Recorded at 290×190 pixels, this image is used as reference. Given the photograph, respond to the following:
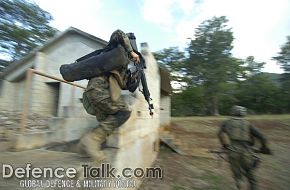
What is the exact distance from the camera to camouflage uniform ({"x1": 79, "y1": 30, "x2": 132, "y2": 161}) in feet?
10.6

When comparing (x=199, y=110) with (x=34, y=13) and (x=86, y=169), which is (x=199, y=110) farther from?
(x=86, y=169)

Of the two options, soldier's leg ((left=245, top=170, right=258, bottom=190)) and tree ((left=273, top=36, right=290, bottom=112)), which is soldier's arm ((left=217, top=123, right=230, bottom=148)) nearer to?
soldier's leg ((left=245, top=170, right=258, bottom=190))

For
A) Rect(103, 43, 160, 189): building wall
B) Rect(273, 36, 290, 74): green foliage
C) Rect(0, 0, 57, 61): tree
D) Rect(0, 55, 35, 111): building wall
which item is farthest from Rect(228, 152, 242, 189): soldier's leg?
Rect(273, 36, 290, 74): green foliage

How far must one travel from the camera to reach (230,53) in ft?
76.8

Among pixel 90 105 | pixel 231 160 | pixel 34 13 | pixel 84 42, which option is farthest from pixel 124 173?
pixel 34 13

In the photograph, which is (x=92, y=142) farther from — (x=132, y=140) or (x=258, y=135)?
(x=258, y=135)

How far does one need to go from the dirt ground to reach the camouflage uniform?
313 centimetres

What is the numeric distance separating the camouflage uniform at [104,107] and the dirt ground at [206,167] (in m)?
3.13

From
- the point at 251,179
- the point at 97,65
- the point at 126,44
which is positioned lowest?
the point at 251,179

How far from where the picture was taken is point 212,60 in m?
22.9

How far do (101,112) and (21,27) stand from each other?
17.2 meters

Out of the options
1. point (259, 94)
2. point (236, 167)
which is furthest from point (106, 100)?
point (259, 94)

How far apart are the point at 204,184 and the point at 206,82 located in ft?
56.0

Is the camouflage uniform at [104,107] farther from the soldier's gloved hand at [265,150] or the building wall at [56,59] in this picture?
the building wall at [56,59]
